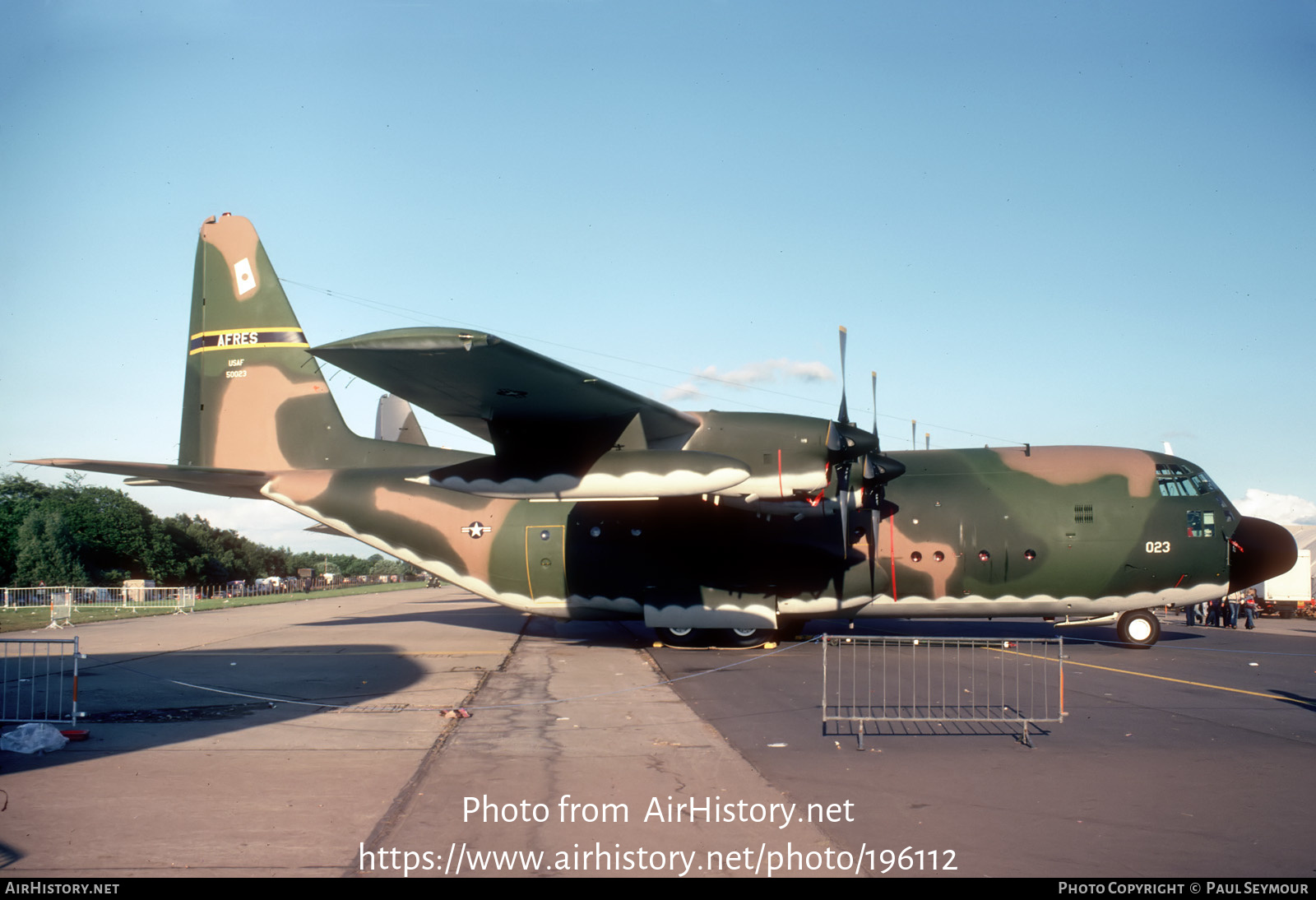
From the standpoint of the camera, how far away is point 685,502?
16297 mm

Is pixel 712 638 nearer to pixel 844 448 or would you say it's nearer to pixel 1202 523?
pixel 844 448

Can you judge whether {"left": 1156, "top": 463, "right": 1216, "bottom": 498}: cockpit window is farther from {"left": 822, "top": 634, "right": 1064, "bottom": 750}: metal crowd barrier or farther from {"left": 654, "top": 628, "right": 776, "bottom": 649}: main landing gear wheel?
{"left": 654, "top": 628, "right": 776, "bottom": 649}: main landing gear wheel

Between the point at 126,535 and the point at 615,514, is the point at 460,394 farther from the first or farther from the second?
the point at 126,535

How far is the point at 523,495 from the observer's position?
14359 mm

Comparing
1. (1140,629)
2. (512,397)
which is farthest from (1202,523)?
(512,397)

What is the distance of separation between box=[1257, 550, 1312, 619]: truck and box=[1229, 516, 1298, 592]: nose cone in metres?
→ 18.7

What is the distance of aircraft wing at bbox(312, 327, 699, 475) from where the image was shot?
1059cm

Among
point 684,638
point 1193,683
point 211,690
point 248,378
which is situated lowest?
point 684,638

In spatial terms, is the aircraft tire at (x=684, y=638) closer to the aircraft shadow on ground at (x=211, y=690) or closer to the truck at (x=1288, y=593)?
the aircraft shadow on ground at (x=211, y=690)

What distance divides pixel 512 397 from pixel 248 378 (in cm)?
876

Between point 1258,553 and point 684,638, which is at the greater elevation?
point 1258,553

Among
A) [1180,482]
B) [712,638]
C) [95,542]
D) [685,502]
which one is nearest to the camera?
[685,502]

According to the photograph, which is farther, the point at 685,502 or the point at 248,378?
the point at 248,378

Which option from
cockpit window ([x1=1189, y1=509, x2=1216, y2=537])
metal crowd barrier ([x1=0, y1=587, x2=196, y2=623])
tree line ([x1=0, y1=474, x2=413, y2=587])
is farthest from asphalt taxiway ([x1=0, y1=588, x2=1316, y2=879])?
tree line ([x1=0, y1=474, x2=413, y2=587])
